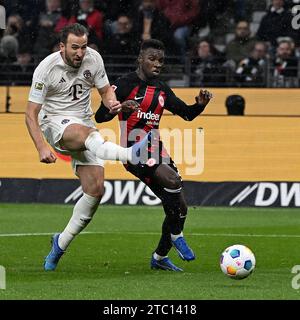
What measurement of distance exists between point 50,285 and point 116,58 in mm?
10680

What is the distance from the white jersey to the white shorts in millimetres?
65

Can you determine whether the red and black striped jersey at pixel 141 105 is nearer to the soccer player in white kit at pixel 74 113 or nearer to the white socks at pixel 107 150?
the soccer player in white kit at pixel 74 113

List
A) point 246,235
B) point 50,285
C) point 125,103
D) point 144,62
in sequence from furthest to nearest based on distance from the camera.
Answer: point 246,235 → point 144,62 → point 125,103 → point 50,285

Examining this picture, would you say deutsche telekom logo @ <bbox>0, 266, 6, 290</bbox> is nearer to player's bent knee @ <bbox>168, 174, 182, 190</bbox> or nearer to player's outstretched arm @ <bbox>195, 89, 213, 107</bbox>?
player's bent knee @ <bbox>168, 174, 182, 190</bbox>

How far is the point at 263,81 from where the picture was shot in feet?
59.9

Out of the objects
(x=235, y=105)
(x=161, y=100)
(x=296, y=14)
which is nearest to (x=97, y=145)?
(x=161, y=100)

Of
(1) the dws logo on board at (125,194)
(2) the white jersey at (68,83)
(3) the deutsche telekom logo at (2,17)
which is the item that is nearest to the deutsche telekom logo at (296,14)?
(1) the dws logo on board at (125,194)

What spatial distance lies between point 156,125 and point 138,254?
156 centimetres

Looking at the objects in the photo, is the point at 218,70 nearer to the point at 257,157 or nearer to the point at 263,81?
the point at 263,81

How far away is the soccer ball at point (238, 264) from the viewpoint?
884 centimetres

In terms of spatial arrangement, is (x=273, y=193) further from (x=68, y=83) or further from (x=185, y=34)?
(x=68, y=83)

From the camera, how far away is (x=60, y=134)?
9.81 meters

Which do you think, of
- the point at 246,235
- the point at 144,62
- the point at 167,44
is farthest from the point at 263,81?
the point at 144,62

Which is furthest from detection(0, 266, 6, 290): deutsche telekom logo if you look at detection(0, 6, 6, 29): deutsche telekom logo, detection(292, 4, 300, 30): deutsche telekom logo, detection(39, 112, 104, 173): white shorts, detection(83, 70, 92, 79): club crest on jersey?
detection(292, 4, 300, 30): deutsche telekom logo
